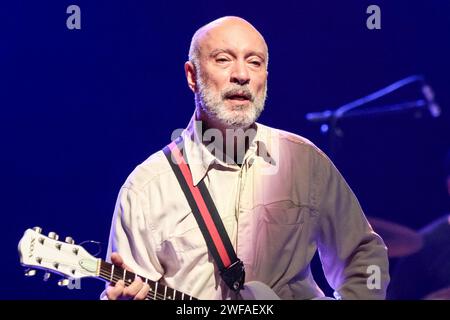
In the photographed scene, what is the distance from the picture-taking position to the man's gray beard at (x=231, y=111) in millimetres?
3326

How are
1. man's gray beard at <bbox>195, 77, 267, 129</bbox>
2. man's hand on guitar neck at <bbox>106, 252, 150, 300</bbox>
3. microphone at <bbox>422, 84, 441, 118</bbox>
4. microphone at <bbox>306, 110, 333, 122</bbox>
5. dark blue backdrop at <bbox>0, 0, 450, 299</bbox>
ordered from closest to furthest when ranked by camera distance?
man's hand on guitar neck at <bbox>106, 252, 150, 300</bbox>, man's gray beard at <bbox>195, 77, 267, 129</bbox>, dark blue backdrop at <bbox>0, 0, 450, 299</bbox>, microphone at <bbox>306, 110, 333, 122</bbox>, microphone at <bbox>422, 84, 441, 118</bbox>

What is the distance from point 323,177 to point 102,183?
153 centimetres

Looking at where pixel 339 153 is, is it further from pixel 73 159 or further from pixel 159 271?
pixel 159 271

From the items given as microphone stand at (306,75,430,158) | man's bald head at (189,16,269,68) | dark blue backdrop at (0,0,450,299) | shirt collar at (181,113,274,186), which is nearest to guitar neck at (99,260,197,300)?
shirt collar at (181,113,274,186)

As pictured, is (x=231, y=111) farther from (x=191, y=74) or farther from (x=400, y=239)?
(x=400, y=239)

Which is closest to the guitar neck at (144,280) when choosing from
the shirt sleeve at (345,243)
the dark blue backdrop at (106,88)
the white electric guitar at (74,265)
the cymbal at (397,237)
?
the white electric guitar at (74,265)

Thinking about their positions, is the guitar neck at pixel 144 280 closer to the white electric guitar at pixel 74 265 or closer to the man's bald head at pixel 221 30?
the white electric guitar at pixel 74 265

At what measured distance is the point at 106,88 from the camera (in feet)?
14.3

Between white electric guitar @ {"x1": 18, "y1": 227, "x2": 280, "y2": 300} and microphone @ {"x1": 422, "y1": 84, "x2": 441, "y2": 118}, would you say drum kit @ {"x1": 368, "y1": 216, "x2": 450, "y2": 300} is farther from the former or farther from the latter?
white electric guitar @ {"x1": 18, "y1": 227, "x2": 280, "y2": 300}

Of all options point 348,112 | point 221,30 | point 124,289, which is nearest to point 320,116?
point 348,112

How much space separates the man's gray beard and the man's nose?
0.07ft

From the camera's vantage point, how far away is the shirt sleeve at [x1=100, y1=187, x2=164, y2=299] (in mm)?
3221

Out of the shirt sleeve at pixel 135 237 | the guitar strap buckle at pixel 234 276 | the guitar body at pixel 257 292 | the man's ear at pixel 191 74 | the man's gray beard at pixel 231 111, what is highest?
the man's ear at pixel 191 74
